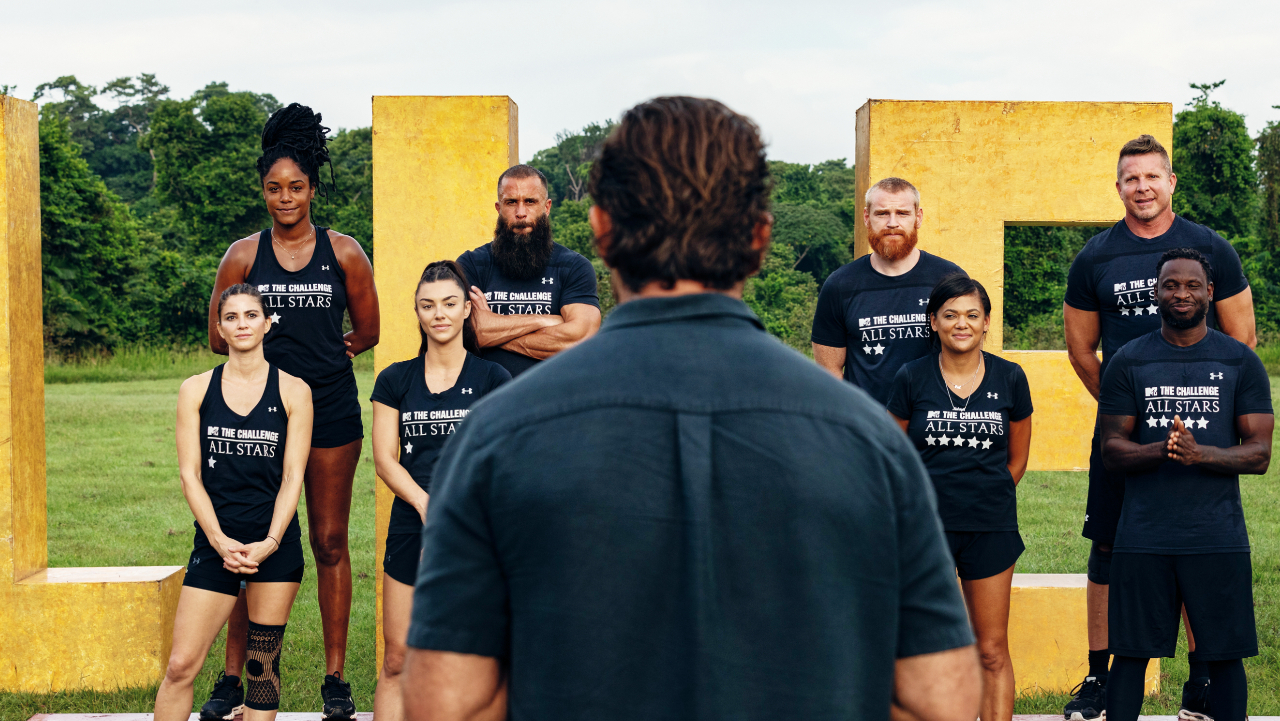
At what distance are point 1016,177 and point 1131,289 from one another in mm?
1455

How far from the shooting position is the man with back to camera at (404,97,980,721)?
1.43 meters

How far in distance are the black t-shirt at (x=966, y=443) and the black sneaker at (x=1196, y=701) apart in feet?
3.66

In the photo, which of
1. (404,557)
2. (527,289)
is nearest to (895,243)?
(527,289)

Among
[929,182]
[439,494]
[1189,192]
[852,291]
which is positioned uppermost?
[1189,192]

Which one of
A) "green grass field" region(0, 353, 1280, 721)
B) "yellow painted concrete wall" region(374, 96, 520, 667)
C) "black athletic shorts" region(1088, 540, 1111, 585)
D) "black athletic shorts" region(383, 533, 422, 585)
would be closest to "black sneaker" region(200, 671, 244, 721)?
"green grass field" region(0, 353, 1280, 721)

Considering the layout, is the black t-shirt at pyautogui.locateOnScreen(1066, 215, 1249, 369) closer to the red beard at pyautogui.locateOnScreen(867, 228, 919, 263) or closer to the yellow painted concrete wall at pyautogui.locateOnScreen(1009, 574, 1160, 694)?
the red beard at pyautogui.locateOnScreen(867, 228, 919, 263)

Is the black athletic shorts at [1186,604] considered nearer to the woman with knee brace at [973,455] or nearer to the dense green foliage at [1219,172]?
the woman with knee brace at [973,455]

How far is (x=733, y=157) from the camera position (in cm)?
151

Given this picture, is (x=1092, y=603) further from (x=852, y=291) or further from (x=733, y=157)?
(x=733, y=157)

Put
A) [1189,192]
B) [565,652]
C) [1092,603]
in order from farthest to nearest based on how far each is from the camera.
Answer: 1. [1189,192]
2. [1092,603]
3. [565,652]

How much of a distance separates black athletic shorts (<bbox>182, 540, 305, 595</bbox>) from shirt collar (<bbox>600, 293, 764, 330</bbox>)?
10.4 feet

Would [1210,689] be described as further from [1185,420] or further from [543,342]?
[543,342]

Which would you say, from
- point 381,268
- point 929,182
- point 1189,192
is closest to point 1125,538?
point 929,182

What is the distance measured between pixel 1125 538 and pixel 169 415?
18.5 meters
